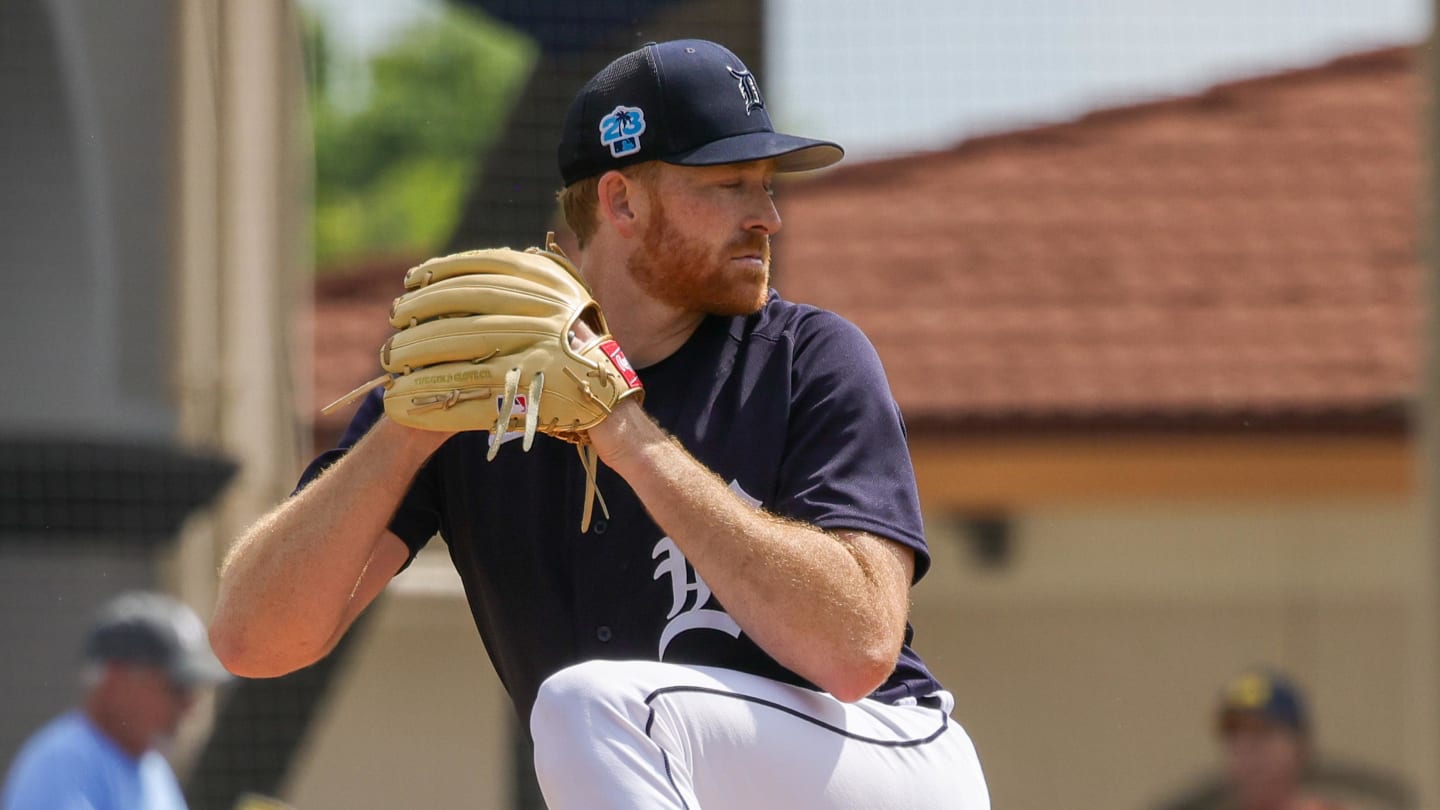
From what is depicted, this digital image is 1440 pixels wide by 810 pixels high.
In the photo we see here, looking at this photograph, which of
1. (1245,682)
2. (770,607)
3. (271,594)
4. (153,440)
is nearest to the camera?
(770,607)

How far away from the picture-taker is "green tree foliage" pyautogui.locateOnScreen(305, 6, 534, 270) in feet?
74.5

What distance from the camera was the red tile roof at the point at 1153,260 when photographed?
6324mm

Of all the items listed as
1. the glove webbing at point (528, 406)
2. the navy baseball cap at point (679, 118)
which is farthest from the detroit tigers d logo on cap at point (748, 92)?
the glove webbing at point (528, 406)

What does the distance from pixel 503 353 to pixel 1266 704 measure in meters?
3.71

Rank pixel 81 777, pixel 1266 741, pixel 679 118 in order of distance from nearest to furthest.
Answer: pixel 679 118 < pixel 81 777 < pixel 1266 741

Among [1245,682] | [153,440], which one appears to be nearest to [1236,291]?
[1245,682]

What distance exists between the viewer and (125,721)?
4992mm

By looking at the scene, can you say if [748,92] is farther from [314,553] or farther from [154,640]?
[154,640]

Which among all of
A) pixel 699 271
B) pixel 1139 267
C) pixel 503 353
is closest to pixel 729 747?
pixel 503 353

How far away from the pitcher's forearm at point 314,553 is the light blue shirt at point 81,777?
2.49m

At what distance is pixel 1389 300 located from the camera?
6.94 m

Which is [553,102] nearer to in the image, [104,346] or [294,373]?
[294,373]

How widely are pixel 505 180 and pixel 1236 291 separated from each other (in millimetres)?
3440

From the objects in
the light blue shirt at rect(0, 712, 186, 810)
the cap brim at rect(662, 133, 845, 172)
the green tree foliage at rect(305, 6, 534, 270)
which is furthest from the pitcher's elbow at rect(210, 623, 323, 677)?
the green tree foliage at rect(305, 6, 534, 270)
